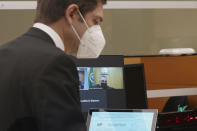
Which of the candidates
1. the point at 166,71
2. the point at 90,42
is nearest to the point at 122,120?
the point at 90,42

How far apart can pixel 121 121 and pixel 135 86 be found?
471mm

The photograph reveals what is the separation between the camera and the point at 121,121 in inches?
67.4

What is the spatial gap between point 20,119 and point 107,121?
75 cm

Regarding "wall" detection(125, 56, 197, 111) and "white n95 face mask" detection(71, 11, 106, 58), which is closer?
"white n95 face mask" detection(71, 11, 106, 58)

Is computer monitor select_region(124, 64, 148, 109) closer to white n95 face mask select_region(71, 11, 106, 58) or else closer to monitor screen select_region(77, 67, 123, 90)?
monitor screen select_region(77, 67, 123, 90)

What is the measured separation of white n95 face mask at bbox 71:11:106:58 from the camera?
140cm

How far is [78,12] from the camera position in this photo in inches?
48.5

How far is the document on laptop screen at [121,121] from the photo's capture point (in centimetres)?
168

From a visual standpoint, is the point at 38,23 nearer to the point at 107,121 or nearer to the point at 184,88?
the point at 107,121

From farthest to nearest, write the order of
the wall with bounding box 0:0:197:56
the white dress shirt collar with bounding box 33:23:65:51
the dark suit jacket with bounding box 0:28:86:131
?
the wall with bounding box 0:0:197:56 < the white dress shirt collar with bounding box 33:23:65:51 < the dark suit jacket with bounding box 0:28:86:131

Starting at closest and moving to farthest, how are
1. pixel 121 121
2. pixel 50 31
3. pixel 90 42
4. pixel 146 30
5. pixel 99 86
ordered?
pixel 50 31
pixel 90 42
pixel 121 121
pixel 99 86
pixel 146 30

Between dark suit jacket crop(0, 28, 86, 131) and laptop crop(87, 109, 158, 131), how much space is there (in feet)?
2.15

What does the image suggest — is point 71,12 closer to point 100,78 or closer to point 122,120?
point 122,120

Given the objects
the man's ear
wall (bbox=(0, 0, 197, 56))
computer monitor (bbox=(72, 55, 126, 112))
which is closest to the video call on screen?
computer monitor (bbox=(72, 55, 126, 112))
